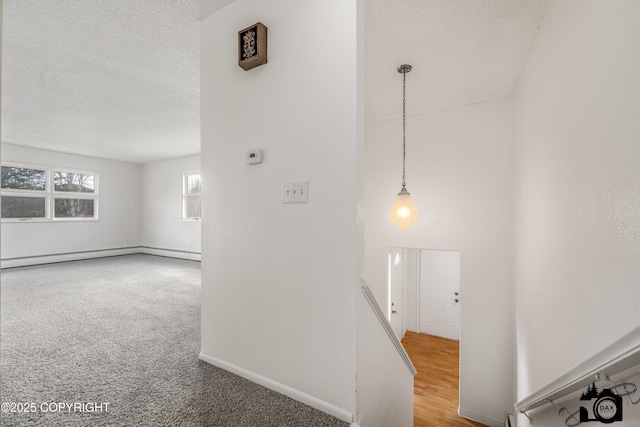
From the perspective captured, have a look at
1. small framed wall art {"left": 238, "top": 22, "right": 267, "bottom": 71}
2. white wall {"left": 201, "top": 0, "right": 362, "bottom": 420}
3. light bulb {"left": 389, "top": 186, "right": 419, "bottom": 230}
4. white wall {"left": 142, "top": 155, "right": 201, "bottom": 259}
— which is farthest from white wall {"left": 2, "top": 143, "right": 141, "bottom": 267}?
light bulb {"left": 389, "top": 186, "right": 419, "bottom": 230}

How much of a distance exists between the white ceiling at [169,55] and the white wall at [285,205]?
0.65 meters

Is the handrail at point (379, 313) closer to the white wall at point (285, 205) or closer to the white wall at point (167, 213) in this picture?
the white wall at point (285, 205)

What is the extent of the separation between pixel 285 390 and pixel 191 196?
605cm

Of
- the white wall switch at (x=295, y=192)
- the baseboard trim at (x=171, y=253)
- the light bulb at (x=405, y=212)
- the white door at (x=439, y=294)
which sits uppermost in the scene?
the white wall switch at (x=295, y=192)

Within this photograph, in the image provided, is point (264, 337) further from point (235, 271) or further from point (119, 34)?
point (119, 34)

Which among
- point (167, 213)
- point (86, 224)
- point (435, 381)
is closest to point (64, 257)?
point (86, 224)

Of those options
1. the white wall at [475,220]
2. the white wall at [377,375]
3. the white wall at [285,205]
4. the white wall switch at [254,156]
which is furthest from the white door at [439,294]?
the white wall switch at [254,156]

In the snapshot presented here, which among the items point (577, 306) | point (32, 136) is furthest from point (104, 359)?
point (32, 136)

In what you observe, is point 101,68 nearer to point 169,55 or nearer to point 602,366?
point 169,55

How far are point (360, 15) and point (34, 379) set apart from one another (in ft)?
9.24

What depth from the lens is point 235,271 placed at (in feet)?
5.90

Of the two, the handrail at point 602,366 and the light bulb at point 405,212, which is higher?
the light bulb at point 405,212

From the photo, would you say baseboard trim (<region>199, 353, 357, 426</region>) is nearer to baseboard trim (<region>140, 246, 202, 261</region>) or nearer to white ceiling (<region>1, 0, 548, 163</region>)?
white ceiling (<region>1, 0, 548, 163</region>)

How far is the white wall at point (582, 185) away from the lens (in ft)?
3.24
